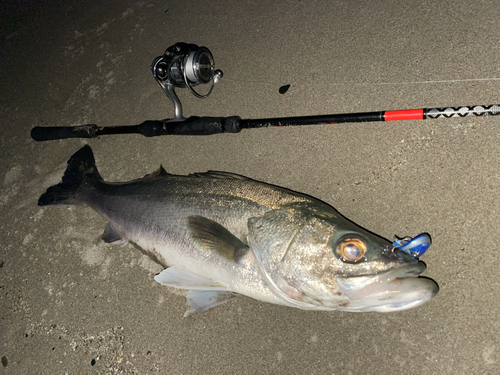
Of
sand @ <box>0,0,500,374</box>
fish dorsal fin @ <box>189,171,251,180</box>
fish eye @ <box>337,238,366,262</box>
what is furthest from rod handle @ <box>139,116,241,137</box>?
fish eye @ <box>337,238,366,262</box>

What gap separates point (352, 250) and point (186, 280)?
1.11 meters

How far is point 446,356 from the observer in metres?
1.86

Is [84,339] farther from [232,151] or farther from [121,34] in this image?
[121,34]

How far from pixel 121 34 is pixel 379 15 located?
103 inches

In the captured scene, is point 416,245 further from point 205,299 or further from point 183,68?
point 183,68

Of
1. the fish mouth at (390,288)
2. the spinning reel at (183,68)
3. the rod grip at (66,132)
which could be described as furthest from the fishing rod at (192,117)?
the fish mouth at (390,288)

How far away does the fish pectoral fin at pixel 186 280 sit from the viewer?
6.66ft

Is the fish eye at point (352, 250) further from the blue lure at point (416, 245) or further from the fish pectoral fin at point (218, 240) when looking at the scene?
the fish pectoral fin at point (218, 240)

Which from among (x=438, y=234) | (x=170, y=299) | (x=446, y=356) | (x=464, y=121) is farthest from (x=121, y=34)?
(x=446, y=356)

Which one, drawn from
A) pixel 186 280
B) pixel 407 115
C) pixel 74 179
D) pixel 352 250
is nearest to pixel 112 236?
pixel 74 179

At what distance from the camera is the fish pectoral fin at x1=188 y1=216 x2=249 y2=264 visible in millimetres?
1872

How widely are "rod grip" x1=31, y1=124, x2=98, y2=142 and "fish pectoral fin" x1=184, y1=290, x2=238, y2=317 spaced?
1758 millimetres

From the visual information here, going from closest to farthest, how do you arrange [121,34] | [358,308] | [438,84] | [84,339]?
[358,308], [438,84], [84,339], [121,34]

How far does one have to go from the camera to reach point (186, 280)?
2062 millimetres
